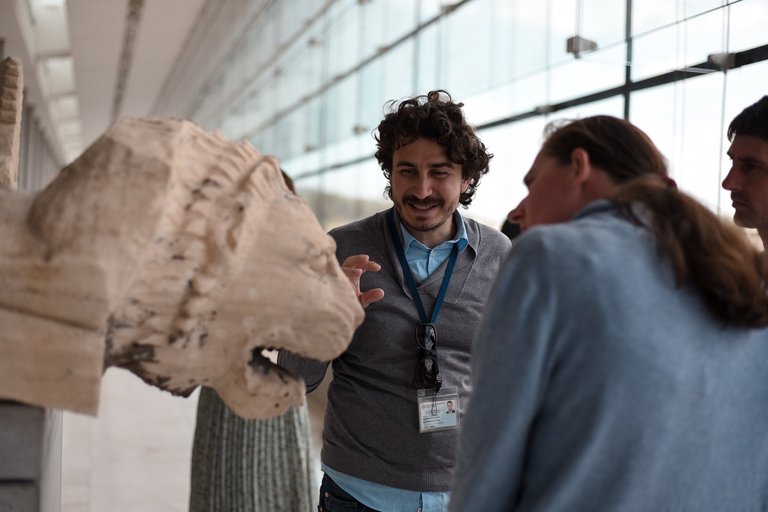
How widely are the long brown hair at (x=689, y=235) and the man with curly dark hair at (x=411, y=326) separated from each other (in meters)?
0.83

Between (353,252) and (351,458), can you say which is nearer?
(351,458)

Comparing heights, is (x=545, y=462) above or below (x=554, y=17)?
below

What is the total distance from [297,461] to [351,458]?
0.80 metres

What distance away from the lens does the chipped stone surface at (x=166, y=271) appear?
1081mm

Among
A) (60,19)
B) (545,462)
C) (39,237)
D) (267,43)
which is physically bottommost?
(545,462)

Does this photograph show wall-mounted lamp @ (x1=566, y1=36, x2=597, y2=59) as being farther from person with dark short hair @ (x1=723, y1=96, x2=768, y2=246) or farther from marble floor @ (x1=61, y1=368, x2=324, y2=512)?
marble floor @ (x1=61, y1=368, x2=324, y2=512)

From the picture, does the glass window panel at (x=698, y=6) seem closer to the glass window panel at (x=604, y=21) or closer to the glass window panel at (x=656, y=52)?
the glass window panel at (x=656, y=52)

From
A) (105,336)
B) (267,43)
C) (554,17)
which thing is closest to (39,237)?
(105,336)

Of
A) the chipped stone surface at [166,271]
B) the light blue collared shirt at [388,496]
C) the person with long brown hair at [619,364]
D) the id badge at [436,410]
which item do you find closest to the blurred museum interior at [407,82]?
the person with long brown hair at [619,364]

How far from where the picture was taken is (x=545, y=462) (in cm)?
110

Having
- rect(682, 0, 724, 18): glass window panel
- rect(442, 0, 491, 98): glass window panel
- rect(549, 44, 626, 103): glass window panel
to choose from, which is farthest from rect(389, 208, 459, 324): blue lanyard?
rect(442, 0, 491, 98): glass window panel

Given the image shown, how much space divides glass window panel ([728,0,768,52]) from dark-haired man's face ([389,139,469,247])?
64.3 inches

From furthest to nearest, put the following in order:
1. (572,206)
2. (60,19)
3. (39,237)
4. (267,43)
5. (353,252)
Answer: (267,43) → (60,19) → (353,252) → (572,206) → (39,237)

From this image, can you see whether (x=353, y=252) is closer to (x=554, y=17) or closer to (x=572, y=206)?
(x=572, y=206)
